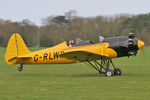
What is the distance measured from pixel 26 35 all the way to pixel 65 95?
3202 cm

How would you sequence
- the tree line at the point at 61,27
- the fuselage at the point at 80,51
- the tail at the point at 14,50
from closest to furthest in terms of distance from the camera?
the fuselage at the point at 80,51 < the tail at the point at 14,50 < the tree line at the point at 61,27

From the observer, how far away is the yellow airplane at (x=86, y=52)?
43.2 feet

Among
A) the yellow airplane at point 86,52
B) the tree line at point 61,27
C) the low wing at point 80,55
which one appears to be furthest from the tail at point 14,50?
the tree line at point 61,27

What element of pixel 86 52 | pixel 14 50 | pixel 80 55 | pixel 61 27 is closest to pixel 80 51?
pixel 86 52

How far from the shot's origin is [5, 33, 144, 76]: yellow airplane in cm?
1316

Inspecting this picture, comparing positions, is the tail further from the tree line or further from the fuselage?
the tree line

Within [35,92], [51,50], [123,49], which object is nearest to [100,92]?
[35,92]

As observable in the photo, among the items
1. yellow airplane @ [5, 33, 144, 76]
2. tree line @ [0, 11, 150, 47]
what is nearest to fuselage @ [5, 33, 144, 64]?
yellow airplane @ [5, 33, 144, 76]

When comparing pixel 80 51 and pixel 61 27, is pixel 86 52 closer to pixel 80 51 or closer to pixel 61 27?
pixel 80 51

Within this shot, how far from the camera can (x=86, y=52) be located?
43.3 ft

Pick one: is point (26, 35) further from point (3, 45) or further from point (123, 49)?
point (123, 49)

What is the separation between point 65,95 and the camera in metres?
8.28

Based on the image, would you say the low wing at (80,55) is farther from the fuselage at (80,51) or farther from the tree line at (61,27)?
the tree line at (61,27)

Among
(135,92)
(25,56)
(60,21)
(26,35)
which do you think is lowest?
(135,92)
